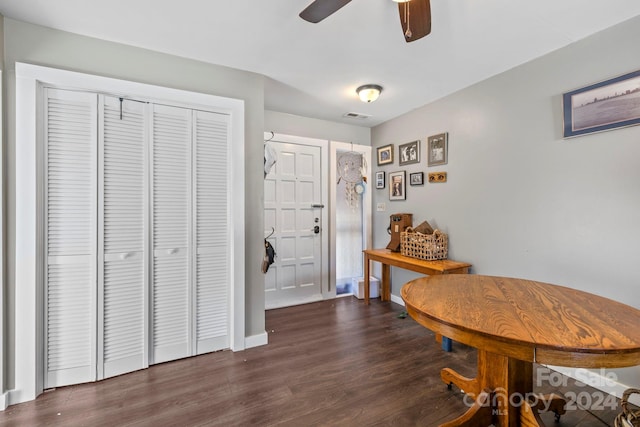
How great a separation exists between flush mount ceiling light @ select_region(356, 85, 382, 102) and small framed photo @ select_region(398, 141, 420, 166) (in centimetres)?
86

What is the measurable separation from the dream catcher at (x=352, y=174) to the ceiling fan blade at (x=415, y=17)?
2506 millimetres

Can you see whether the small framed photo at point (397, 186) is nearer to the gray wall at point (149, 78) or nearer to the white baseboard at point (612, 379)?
the gray wall at point (149, 78)

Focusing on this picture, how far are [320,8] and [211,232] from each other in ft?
5.87

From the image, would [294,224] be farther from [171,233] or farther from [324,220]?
[171,233]

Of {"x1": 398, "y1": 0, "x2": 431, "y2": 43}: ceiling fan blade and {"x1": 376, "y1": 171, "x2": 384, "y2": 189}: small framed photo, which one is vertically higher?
{"x1": 398, "y1": 0, "x2": 431, "y2": 43}: ceiling fan blade

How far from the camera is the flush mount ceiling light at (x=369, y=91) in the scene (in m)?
2.68

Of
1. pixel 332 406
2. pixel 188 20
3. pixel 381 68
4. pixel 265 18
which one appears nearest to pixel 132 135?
pixel 188 20

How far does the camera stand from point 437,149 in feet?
9.91

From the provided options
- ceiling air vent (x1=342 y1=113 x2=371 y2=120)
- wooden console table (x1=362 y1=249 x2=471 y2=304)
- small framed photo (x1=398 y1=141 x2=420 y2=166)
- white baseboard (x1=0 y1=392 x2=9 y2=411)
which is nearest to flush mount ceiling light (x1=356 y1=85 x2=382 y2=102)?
ceiling air vent (x1=342 y1=113 x2=371 y2=120)

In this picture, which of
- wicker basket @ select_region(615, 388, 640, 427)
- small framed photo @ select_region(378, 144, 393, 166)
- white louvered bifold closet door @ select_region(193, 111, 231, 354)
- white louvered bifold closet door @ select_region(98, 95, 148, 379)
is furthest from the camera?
small framed photo @ select_region(378, 144, 393, 166)

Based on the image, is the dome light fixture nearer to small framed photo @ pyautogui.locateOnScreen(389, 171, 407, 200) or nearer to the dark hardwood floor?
small framed photo @ pyautogui.locateOnScreen(389, 171, 407, 200)

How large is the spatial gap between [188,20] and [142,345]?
232cm

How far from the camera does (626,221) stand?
5.78 feet

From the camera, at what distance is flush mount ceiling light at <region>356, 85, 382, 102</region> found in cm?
268
